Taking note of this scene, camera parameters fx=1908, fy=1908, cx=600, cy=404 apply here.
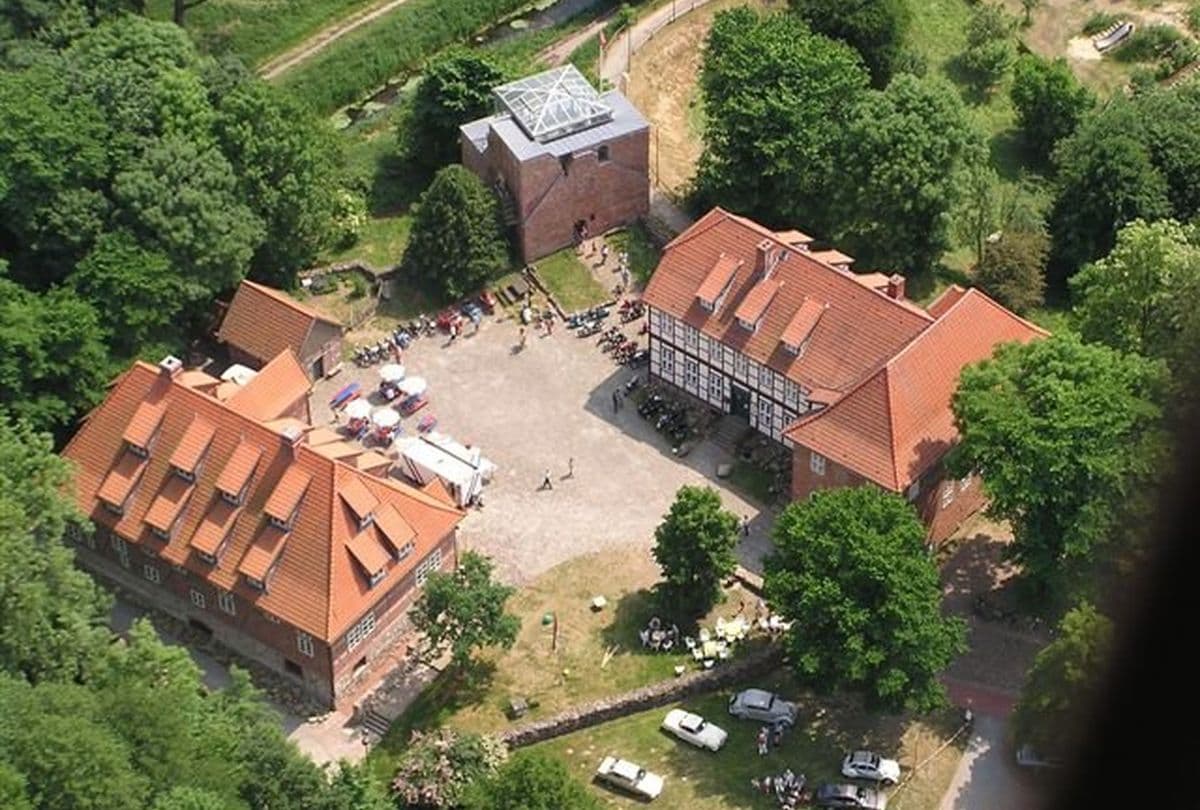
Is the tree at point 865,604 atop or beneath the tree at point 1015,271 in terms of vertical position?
beneath

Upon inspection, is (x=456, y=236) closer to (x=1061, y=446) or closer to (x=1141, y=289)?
(x=1141, y=289)

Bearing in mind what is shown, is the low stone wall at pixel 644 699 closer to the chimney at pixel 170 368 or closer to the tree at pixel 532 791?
the tree at pixel 532 791

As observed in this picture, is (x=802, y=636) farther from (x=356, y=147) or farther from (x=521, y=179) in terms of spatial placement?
(x=356, y=147)

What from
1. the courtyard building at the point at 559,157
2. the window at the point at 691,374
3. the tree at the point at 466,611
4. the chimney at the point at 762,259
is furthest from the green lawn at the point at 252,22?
the tree at the point at 466,611

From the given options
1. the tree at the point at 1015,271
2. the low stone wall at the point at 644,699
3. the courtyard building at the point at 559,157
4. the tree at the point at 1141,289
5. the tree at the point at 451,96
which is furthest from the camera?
the tree at the point at 451,96

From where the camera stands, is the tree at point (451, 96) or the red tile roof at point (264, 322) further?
the tree at point (451, 96)

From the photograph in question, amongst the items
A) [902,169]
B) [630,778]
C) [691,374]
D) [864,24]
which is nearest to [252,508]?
[630,778]

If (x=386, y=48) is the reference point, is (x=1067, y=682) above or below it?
above
